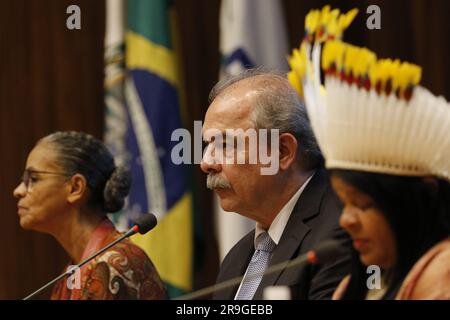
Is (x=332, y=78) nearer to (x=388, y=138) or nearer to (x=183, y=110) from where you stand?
(x=388, y=138)

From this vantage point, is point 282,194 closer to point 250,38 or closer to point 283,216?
point 283,216

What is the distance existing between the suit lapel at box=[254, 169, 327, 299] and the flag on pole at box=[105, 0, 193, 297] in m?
1.99

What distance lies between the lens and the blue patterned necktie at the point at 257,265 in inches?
125

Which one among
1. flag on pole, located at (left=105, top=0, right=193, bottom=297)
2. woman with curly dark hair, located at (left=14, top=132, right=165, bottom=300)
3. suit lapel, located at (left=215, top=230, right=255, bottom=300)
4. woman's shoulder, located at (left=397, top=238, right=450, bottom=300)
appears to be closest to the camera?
woman's shoulder, located at (left=397, top=238, right=450, bottom=300)

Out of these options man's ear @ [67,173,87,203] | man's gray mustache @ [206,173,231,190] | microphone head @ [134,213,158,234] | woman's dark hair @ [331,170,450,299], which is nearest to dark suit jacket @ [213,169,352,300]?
man's gray mustache @ [206,173,231,190]

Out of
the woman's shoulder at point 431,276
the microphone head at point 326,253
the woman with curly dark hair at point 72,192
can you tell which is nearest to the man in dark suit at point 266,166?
the woman with curly dark hair at point 72,192

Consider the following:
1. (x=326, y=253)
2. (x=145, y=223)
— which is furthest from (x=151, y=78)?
(x=326, y=253)

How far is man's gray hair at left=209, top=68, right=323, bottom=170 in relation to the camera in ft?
10.7

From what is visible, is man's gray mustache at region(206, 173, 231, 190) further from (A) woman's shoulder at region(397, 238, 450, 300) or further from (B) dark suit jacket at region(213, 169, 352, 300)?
(A) woman's shoulder at region(397, 238, 450, 300)

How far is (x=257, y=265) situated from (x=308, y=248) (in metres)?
0.34

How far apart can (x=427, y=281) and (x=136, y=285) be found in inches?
61.4

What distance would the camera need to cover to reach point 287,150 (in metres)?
3.29

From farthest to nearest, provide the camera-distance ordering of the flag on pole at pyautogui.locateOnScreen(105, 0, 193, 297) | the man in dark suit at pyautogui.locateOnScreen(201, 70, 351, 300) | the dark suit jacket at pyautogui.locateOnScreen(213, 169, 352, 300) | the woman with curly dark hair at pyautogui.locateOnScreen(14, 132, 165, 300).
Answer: the flag on pole at pyautogui.locateOnScreen(105, 0, 193, 297) → the woman with curly dark hair at pyautogui.locateOnScreen(14, 132, 165, 300) → the man in dark suit at pyautogui.locateOnScreen(201, 70, 351, 300) → the dark suit jacket at pyautogui.locateOnScreen(213, 169, 352, 300)
